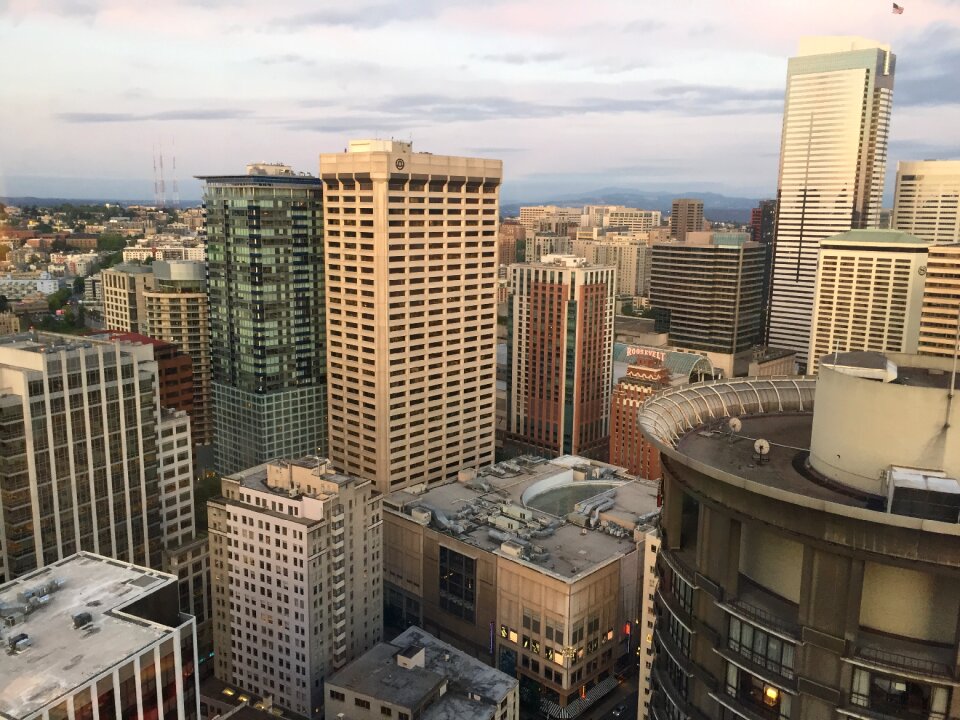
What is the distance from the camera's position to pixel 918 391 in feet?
85.9

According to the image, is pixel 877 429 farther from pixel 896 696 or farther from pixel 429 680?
pixel 429 680

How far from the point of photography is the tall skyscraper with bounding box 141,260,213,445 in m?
186


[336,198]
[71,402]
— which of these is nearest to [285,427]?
[336,198]

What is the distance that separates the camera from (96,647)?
57.5 metres

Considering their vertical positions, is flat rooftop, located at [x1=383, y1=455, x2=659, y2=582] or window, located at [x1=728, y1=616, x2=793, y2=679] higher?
window, located at [x1=728, y1=616, x2=793, y2=679]

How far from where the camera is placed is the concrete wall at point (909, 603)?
83.0ft

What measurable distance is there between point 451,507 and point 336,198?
2328 inches

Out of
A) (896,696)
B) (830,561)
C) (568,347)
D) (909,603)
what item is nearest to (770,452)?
(830,561)

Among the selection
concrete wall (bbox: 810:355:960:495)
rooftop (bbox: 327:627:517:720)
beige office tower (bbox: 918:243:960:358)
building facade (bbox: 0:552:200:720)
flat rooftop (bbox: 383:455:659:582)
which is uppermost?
concrete wall (bbox: 810:355:960:495)

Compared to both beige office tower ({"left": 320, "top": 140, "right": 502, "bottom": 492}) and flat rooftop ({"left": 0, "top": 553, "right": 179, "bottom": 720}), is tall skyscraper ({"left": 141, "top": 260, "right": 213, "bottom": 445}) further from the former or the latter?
flat rooftop ({"left": 0, "top": 553, "right": 179, "bottom": 720})

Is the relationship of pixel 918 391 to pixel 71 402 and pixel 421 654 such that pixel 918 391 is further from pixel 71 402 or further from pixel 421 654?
pixel 71 402

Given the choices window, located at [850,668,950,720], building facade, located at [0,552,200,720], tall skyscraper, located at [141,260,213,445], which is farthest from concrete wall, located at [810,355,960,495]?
tall skyscraper, located at [141,260,213,445]

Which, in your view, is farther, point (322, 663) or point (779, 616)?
point (322, 663)

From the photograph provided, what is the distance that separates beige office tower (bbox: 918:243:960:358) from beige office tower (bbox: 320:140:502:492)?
8725 cm
